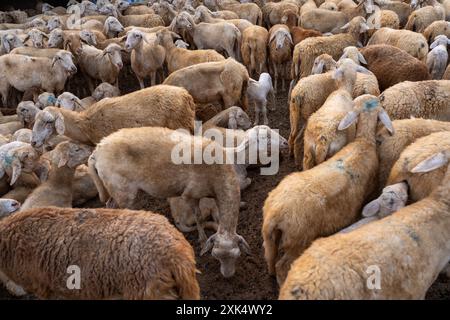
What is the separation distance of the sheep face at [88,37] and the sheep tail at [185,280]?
26.9 feet

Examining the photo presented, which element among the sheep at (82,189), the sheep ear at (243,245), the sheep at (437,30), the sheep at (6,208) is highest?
the sheep at (437,30)

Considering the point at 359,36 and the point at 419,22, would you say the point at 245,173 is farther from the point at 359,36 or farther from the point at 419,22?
the point at 419,22

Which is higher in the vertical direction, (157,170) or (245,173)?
(157,170)

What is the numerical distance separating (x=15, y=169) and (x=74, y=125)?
0.95m

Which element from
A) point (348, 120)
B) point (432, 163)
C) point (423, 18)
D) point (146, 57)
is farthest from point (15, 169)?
point (423, 18)

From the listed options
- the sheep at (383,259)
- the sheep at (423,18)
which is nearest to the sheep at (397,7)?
the sheep at (423,18)

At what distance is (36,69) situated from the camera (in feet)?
30.8

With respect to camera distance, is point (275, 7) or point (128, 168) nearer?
point (128, 168)

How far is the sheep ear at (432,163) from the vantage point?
182 inches

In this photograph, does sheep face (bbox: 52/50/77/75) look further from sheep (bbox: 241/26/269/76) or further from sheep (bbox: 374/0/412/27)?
sheep (bbox: 374/0/412/27)

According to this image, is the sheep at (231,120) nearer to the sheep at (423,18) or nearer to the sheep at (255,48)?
the sheep at (255,48)

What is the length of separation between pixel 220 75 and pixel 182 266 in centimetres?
481

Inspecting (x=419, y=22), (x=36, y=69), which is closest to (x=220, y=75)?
(x=36, y=69)

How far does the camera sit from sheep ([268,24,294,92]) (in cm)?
973
